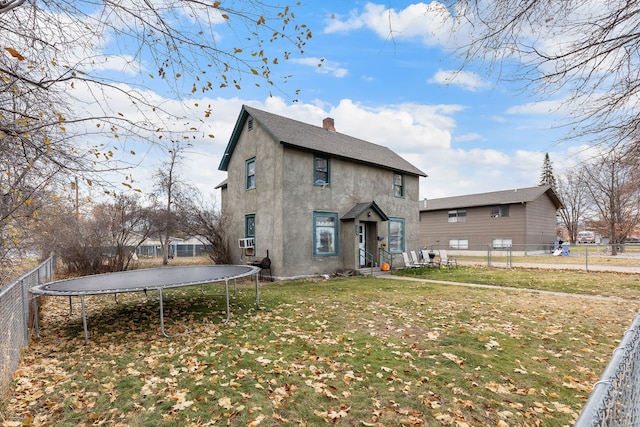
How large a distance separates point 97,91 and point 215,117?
1515 millimetres

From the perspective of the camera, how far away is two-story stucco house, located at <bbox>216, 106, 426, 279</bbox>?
1401cm

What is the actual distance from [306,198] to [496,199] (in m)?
24.8

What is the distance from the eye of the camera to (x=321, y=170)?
50.2 ft

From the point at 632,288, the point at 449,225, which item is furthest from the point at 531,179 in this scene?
the point at 632,288

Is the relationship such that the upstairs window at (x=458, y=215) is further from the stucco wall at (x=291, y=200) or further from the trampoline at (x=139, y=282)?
the trampoline at (x=139, y=282)

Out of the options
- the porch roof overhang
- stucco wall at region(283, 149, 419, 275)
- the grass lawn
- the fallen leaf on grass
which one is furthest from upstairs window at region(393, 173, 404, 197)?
the fallen leaf on grass

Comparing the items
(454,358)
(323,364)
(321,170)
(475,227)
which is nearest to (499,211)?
(475,227)

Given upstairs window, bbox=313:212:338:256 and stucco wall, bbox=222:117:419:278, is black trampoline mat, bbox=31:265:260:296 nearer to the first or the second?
stucco wall, bbox=222:117:419:278

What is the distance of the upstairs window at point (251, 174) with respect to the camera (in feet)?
51.3

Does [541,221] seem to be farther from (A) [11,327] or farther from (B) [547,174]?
(A) [11,327]

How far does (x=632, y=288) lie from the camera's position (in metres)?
11.5

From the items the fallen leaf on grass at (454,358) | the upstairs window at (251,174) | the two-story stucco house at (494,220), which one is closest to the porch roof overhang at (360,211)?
the upstairs window at (251,174)

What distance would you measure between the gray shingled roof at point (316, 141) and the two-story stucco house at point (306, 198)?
55mm

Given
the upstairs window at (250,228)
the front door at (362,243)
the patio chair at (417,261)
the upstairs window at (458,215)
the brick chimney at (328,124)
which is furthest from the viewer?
the upstairs window at (458,215)
